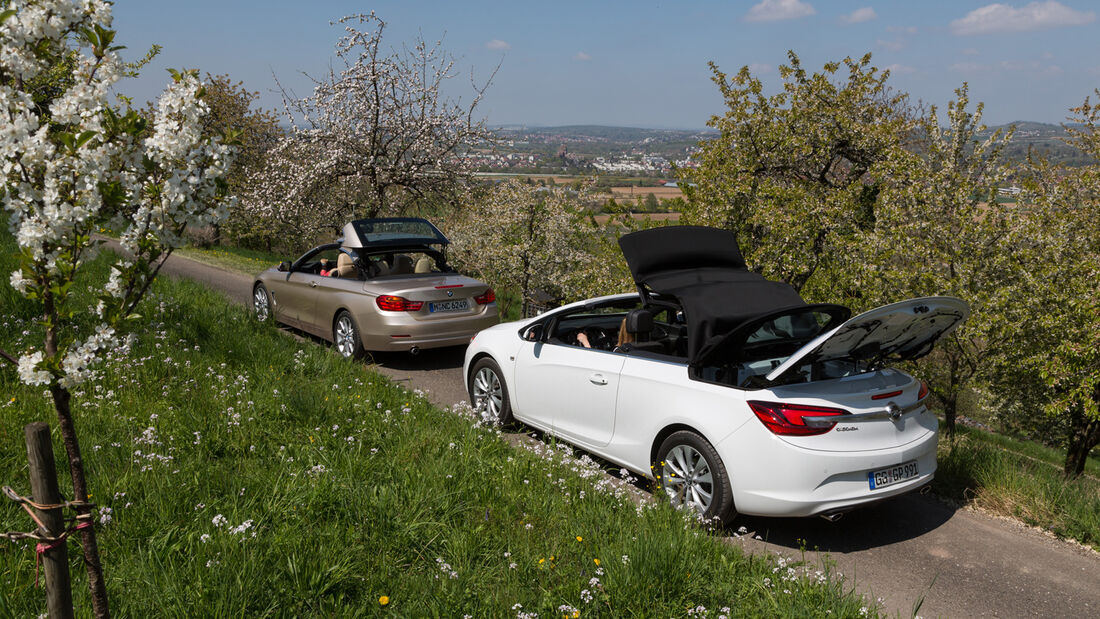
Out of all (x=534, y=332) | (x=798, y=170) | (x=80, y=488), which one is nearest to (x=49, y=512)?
(x=80, y=488)

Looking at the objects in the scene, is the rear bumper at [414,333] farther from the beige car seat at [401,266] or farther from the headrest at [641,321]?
the headrest at [641,321]

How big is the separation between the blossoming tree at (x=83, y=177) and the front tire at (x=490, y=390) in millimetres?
4218

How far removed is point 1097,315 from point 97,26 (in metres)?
8.91

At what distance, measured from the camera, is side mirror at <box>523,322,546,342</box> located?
22.4ft

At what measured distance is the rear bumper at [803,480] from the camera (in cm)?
450

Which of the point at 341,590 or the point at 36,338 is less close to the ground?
the point at 36,338

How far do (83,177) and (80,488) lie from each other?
122 cm

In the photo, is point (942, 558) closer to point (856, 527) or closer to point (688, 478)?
point (856, 527)

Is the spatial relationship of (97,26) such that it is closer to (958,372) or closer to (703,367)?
(703,367)

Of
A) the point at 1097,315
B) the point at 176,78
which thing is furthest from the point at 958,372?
the point at 176,78

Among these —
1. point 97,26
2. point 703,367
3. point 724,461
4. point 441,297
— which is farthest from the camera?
point 441,297

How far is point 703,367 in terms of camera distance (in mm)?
5137

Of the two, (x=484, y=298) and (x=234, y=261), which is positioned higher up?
(x=484, y=298)

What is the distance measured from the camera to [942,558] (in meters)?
4.72
